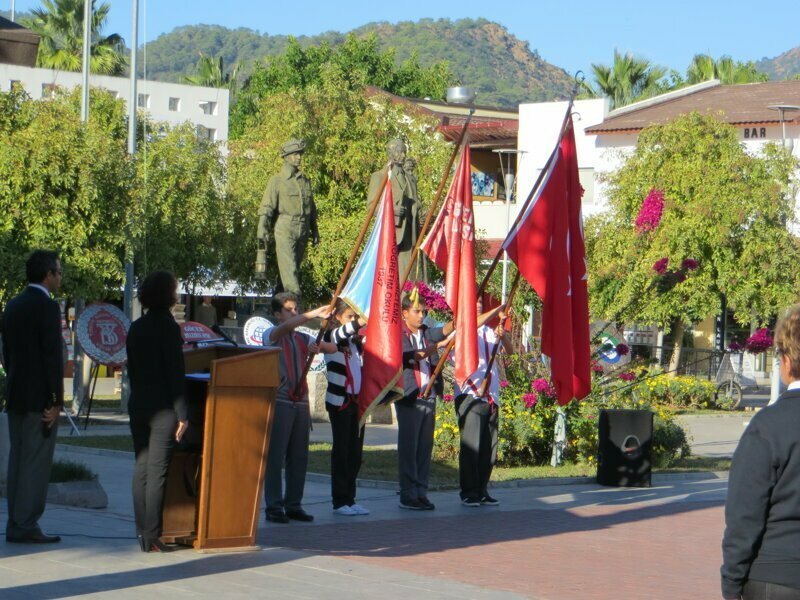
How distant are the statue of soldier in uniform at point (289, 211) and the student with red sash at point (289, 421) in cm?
660

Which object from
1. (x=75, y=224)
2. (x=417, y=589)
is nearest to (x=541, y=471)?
(x=417, y=589)

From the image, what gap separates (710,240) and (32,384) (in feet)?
86.9

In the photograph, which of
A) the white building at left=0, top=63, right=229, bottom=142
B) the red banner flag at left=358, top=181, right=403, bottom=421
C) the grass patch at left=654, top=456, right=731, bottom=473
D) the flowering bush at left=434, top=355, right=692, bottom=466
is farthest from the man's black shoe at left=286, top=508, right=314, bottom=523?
the white building at left=0, top=63, right=229, bottom=142

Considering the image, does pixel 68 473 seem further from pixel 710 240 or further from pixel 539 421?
pixel 710 240

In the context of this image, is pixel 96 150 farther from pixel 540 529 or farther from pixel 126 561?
pixel 126 561

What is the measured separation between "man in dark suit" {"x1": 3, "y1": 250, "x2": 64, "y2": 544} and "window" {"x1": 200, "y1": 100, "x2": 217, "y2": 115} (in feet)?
185

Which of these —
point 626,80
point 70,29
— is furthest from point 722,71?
point 70,29

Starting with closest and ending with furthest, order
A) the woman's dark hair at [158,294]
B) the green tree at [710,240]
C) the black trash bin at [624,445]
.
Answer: the woman's dark hair at [158,294] → the black trash bin at [624,445] → the green tree at [710,240]

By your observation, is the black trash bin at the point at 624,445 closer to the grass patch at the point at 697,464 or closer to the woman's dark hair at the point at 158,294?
the grass patch at the point at 697,464

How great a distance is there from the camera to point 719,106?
46344 mm

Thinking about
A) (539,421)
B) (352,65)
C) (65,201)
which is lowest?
(539,421)

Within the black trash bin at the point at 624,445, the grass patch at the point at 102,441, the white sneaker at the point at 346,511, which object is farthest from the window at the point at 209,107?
the white sneaker at the point at 346,511

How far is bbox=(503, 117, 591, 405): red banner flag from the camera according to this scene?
11945 mm

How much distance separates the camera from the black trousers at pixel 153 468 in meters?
8.71
